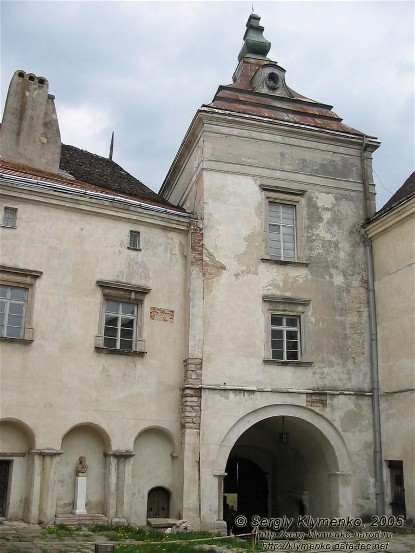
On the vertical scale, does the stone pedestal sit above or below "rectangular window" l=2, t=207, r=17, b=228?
below

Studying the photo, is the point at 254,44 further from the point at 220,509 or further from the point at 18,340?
the point at 220,509

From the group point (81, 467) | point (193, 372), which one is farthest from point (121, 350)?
point (81, 467)

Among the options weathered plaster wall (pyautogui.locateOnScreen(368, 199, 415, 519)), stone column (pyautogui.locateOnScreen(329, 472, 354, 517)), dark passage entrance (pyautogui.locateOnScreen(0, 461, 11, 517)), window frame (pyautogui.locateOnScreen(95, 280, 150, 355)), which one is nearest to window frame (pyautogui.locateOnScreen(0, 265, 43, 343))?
window frame (pyautogui.locateOnScreen(95, 280, 150, 355))

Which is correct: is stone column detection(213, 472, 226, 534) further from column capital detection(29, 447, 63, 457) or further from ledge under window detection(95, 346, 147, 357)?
column capital detection(29, 447, 63, 457)

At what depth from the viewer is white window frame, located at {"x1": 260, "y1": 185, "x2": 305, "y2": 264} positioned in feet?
56.8

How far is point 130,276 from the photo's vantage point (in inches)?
624

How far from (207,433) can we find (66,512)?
3.78 meters

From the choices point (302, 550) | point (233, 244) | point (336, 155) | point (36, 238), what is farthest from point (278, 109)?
point (302, 550)

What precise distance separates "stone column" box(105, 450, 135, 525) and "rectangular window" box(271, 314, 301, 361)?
4731 millimetres

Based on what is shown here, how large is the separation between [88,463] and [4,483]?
1.94 m

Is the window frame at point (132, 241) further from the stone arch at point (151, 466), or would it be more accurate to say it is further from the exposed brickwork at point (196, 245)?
the stone arch at point (151, 466)

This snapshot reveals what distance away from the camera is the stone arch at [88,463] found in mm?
14062

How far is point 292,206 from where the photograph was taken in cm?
1788

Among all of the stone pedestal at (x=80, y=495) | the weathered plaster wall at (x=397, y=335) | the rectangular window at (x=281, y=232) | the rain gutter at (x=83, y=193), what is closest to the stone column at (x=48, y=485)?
the stone pedestal at (x=80, y=495)
